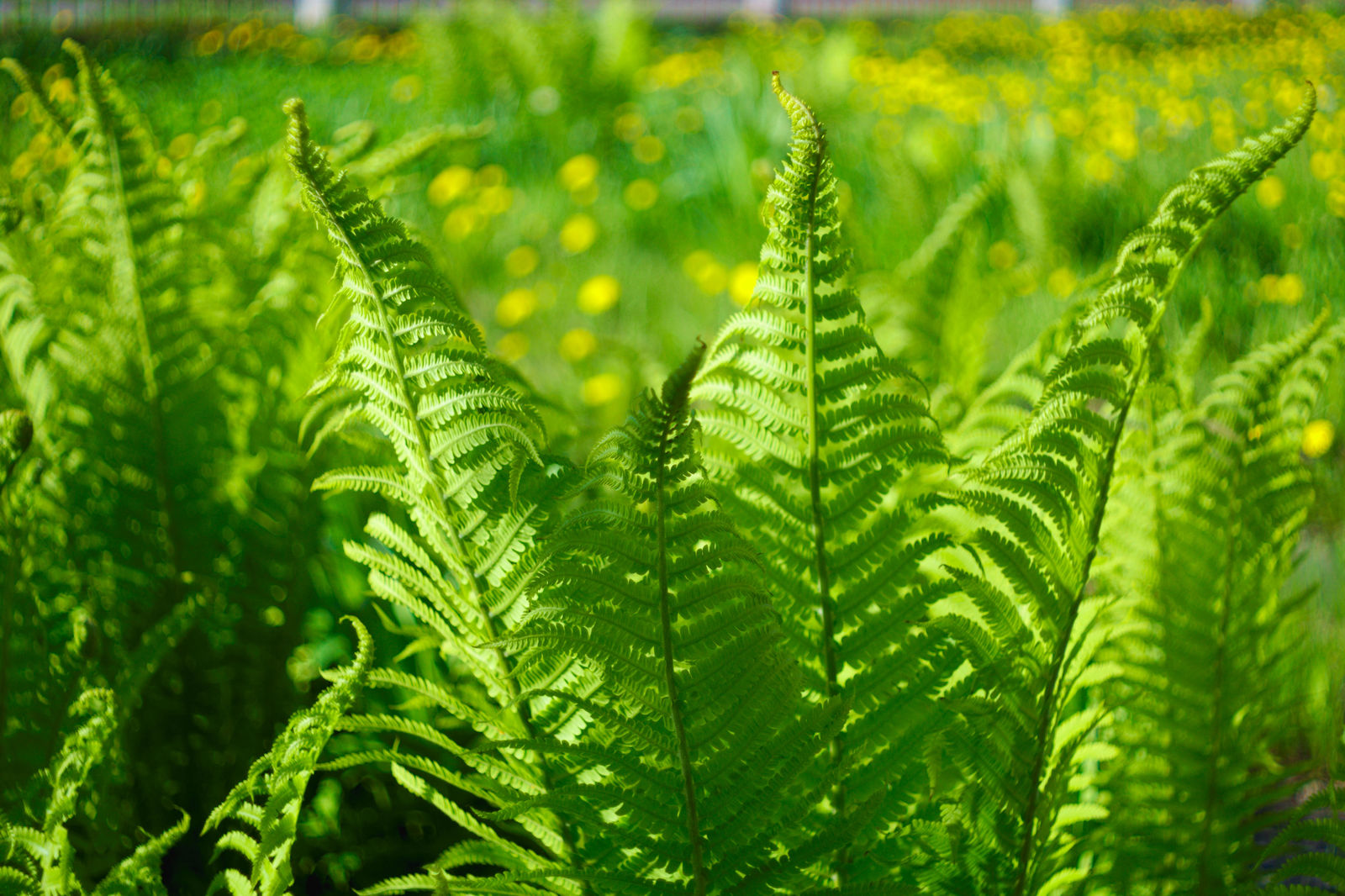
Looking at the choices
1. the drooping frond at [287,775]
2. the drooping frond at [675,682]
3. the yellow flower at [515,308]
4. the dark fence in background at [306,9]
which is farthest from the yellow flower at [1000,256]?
the dark fence in background at [306,9]

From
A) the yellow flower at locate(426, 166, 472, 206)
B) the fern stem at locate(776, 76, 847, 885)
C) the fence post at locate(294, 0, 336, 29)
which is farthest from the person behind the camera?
the fence post at locate(294, 0, 336, 29)

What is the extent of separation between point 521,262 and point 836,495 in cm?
240

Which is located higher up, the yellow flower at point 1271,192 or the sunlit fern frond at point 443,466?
the yellow flower at point 1271,192

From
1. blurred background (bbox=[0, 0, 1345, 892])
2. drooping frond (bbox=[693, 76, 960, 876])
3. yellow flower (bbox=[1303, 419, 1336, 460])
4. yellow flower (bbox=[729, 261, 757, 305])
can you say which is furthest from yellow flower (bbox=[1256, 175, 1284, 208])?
drooping frond (bbox=[693, 76, 960, 876])

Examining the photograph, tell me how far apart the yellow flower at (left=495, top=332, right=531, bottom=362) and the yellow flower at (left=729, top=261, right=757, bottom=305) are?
0.56 metres

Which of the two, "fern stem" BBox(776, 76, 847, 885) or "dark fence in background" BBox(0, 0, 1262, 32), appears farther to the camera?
"dark fence in background" BBox(0, 0, 1262, 32)

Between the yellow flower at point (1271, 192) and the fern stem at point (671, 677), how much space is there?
283 cm

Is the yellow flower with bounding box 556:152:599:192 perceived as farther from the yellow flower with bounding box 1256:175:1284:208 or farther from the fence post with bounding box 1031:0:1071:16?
the fence post with bounding box 1031:0:1071:16

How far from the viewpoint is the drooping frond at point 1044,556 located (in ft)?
2.06

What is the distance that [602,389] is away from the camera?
213 cm

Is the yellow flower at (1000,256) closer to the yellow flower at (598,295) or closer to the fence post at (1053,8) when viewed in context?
the yellow flower at (598,295)

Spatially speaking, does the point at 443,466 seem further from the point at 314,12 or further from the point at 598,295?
the point at 314,12

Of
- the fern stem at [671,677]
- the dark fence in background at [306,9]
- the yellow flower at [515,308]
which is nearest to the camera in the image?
the fern stem at [671,677]

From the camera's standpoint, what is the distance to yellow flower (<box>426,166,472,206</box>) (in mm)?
3188
